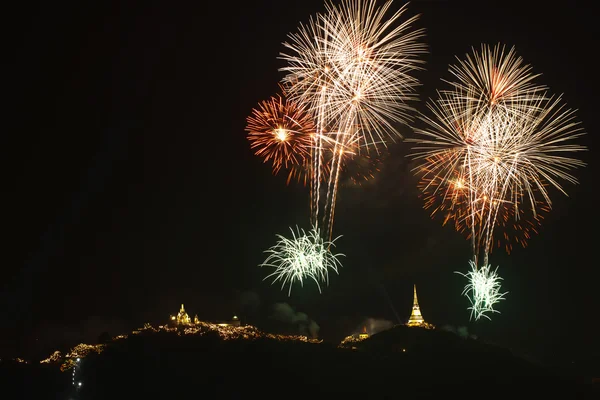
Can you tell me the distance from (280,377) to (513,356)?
141 ft

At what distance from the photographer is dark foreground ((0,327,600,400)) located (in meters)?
50.7

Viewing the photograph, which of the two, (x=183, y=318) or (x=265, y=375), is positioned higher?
(x=183, y=318)

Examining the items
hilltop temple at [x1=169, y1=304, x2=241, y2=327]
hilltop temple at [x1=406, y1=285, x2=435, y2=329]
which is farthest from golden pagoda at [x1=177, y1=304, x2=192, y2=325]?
hilltop temple at [x1=406, y1=285, x2=435, y2=329]

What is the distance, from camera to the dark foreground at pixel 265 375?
5066 cm

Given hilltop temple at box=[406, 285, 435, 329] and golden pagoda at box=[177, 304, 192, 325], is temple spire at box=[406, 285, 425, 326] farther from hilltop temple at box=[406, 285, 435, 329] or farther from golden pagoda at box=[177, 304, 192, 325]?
golden pagoda at box=[177, 304, 192, 325]

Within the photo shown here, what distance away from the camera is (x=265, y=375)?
54.7 m

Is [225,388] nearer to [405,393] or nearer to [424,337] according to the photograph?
[405,393]

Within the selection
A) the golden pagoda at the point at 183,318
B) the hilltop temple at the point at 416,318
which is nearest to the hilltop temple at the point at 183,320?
the golden pagoda at the point at 183,318

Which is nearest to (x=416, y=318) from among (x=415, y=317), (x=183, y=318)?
(x=415, y=317)

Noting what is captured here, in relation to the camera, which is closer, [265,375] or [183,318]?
[265,375]

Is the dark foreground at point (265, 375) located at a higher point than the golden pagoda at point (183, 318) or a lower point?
lower

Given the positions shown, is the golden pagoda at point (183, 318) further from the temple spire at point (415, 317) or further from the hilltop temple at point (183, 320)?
the temple spire at point (415, 317)

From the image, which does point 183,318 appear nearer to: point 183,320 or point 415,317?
point 183,320

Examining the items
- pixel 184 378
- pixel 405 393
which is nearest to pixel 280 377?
pixel 184 378
